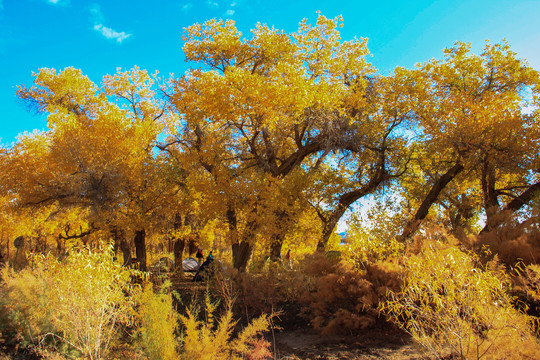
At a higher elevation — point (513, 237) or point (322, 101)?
point (322, 101)

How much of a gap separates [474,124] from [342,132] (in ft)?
14.2

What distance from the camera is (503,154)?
35.1 ft

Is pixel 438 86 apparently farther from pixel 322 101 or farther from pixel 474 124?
pixel 322 101

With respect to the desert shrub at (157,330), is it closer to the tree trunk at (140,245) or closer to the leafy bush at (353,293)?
the leafy bush at (353,293)

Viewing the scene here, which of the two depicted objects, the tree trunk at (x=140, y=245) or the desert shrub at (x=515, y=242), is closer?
the desert shrub at (x=515, y=242)

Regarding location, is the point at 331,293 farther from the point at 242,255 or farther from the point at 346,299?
the point at 242,255

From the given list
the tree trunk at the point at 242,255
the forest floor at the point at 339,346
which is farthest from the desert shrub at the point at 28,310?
the tree trunk at the point at 242,255

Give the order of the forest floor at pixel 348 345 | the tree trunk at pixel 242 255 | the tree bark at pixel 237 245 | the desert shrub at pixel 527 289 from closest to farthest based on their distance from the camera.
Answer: the desert shrub at pixel 527 289
the forest floor at pixel 348 345
the tree bark at pixel 237 245
the tree trunk at pixel 242 255

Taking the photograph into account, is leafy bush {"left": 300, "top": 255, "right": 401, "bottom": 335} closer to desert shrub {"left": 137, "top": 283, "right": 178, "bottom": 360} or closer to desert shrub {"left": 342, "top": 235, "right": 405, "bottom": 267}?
desert shrub {"left": 342, "top": 235, "right": 405, "bottom": 267}

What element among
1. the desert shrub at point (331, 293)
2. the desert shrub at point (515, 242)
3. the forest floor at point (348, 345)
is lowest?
the forest floor at point (348, 345)

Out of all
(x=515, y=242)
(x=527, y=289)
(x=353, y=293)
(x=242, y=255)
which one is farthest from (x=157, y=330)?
(x=242, y=255)

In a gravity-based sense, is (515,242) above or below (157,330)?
above

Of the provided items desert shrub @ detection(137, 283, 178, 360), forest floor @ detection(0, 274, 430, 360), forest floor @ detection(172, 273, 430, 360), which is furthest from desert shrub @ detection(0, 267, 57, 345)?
forest floor @ detection(172, 273, 430, 360)

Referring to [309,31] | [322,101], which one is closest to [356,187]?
[322,101]
